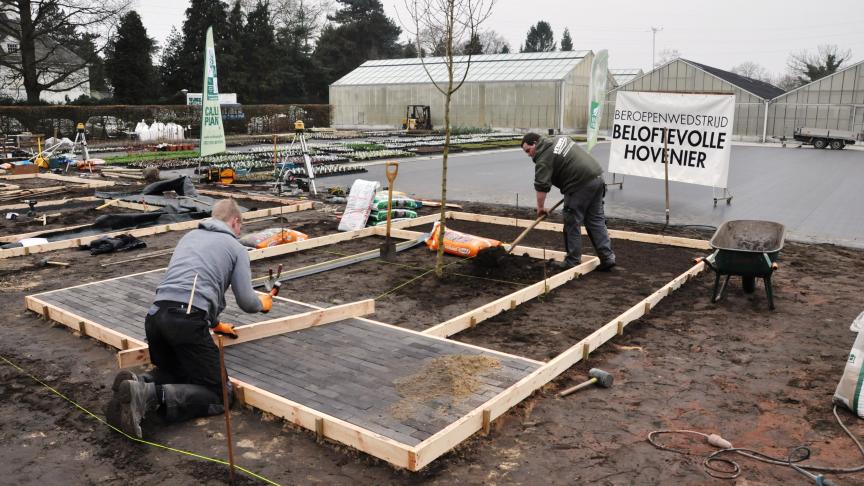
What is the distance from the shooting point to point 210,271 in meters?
4.25

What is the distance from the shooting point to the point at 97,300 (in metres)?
6.37

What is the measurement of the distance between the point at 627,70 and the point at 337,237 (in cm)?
4857

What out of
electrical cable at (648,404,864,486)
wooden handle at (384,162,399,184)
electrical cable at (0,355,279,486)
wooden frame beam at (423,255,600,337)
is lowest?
electrical cable at (0,355,279,486)

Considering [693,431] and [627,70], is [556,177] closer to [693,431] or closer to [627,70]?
[693,431]

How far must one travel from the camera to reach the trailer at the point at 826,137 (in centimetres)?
2703

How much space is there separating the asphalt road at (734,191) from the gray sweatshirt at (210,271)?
8.46 metres

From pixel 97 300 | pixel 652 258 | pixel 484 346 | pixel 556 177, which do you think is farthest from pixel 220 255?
pixel 652 258

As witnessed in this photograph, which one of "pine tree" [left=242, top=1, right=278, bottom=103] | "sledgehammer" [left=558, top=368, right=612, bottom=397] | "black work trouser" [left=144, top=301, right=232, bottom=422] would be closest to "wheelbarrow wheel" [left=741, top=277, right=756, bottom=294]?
"sledgehammer" [left=558, top=368, right=612, bottom=397]

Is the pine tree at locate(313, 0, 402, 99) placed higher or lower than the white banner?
higher

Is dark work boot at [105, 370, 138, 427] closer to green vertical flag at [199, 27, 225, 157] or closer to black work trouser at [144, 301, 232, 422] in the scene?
black work trouser at [144, 301, 232, 422]

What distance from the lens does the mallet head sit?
15.1 ft

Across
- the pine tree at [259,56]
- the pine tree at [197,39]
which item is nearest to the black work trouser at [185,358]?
the pine tree at [197,39]

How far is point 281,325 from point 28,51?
35527mm

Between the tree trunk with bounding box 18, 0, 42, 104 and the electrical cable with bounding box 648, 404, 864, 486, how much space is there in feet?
123
